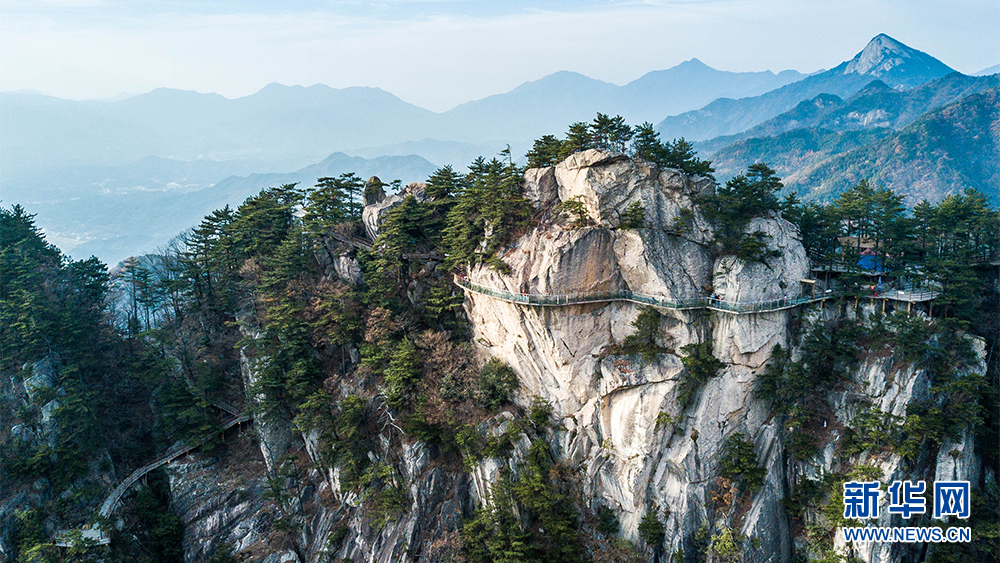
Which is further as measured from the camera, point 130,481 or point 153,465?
point 153,465

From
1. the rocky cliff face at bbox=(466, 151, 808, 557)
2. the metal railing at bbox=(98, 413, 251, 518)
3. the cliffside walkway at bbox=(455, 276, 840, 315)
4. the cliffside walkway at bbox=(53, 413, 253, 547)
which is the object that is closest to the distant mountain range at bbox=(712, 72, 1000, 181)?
the cliffside walkway at bbox=(455, 276, 840, 315)

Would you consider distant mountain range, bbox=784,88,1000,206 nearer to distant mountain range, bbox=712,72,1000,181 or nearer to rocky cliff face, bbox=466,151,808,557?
distant mountain range, bbox=712,72,1000,181

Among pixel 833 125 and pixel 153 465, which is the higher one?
pixel 833 125

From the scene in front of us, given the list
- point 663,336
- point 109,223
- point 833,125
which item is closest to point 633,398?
point 663,336

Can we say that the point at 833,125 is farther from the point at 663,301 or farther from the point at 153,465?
the point at 153,465

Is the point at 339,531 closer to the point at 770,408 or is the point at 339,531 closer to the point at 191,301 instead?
the point at 191,301

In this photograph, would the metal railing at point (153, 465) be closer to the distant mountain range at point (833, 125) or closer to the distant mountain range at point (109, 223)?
→ the distant mountain range at point (109, 223)

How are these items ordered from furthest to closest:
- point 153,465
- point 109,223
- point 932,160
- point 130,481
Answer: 1. point 109,223
2. point 932,160
3. point 153,465
4. point 130,481

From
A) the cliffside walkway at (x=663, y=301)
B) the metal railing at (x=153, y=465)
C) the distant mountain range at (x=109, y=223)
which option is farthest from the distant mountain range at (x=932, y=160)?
the distant mountain range at (x=109, y=223)
